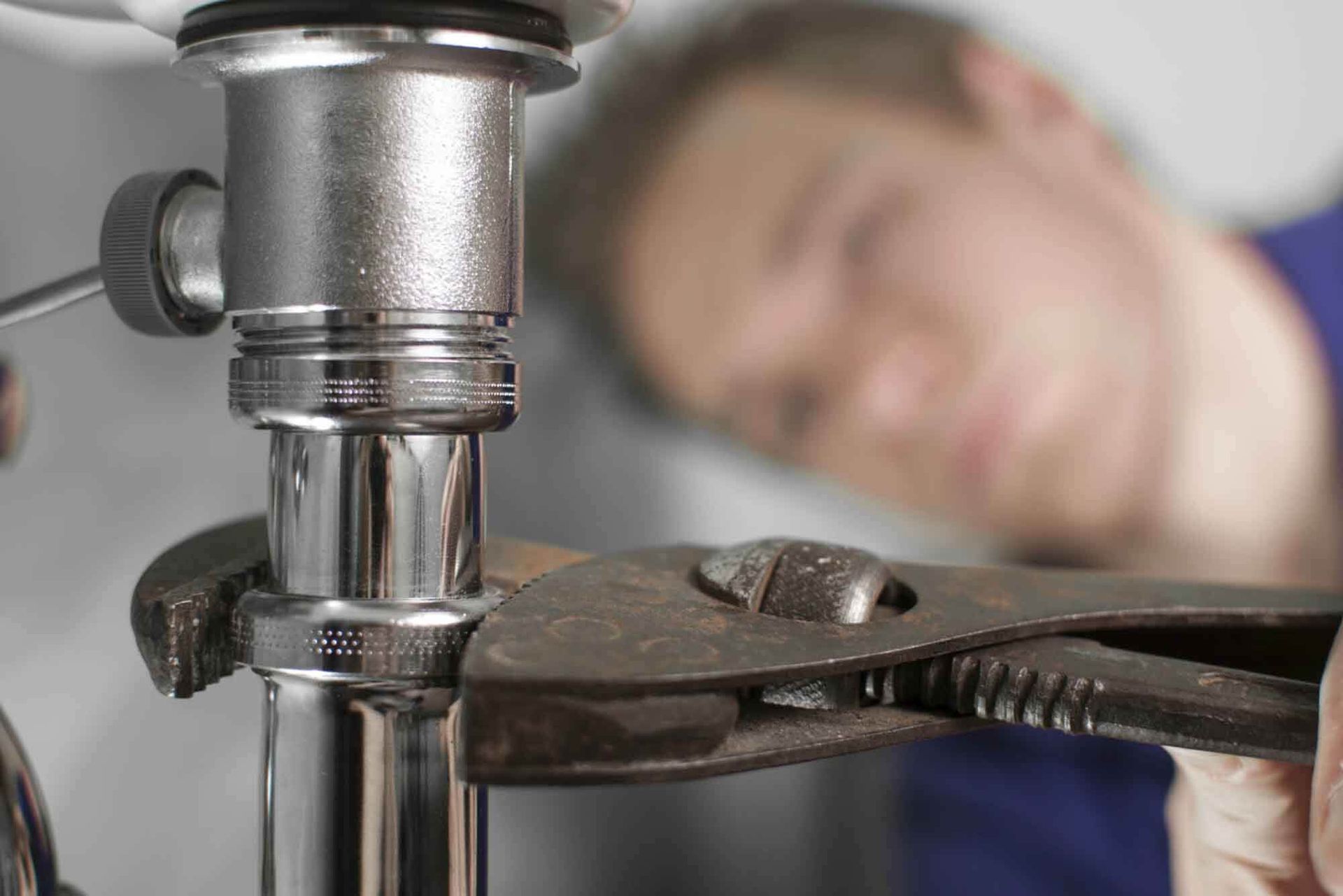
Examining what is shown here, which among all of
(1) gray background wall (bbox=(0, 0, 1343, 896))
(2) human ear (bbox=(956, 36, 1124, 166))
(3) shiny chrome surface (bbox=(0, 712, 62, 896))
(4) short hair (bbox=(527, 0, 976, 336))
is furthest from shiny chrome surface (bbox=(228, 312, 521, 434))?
(2) human ear (bbox=(956, 36, 1124, 166))

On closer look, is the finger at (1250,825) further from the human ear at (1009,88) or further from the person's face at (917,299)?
the human ear at (1009,88)

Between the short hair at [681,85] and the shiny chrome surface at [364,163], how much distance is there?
0.64 m

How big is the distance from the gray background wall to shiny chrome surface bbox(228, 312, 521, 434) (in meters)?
0.47

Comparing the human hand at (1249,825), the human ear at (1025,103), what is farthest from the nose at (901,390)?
the human hand at (1249,825)

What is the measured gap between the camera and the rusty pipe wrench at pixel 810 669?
245 mm

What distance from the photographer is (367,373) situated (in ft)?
0.94

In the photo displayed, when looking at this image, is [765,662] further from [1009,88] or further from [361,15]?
[1009,88]

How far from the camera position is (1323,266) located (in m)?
A: 1.10

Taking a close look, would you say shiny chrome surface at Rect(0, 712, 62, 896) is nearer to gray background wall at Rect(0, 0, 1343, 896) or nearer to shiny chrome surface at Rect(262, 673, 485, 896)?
shiny chrome surface at Rect(262, 673, 485, 896)

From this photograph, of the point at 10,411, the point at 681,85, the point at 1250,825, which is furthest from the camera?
the point at 681,85

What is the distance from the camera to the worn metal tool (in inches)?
9.7

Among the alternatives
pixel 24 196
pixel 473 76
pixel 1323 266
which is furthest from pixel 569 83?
pixel 1323 266

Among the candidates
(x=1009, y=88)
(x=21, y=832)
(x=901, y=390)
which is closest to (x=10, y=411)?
(x=21, y=832)

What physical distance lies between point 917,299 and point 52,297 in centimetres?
78
